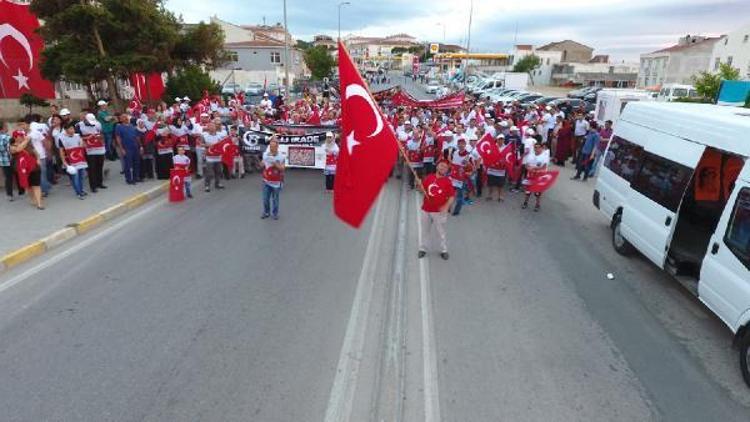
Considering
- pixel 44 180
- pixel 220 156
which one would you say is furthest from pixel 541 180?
pixel 44 180

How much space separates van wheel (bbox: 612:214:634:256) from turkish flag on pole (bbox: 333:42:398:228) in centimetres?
476

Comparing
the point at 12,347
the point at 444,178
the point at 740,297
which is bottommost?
the point at 12,347

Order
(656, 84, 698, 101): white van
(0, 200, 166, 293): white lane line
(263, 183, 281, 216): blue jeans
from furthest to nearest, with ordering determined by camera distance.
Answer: (656, 84, 698, 101): white van < (263, 183, 281, 216): blue jeans < (0, 200, 166, 293): white lane line

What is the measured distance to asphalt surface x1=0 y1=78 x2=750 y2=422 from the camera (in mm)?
4309

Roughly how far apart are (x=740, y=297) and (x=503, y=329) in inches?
91.3

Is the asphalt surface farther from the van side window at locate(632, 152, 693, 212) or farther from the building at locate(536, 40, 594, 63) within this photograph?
→ the building at locate(536, 40, 594, 63)

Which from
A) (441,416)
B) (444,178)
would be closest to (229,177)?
(444,178)

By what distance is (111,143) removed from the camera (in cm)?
1427

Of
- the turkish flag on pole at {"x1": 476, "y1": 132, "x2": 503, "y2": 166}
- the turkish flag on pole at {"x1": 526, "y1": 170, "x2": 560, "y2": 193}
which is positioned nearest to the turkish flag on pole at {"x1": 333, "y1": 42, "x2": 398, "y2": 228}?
the turkish flag on pole at {"x1": 476, "y1": 132, "x2": 503, "y2": 166}

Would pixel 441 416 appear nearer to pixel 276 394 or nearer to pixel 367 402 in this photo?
pixel 367 402

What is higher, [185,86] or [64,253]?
[185,86]

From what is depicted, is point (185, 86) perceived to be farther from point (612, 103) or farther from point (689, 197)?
point (689, 197)

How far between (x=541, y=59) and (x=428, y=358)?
11439cm

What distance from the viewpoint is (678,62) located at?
223 feet
